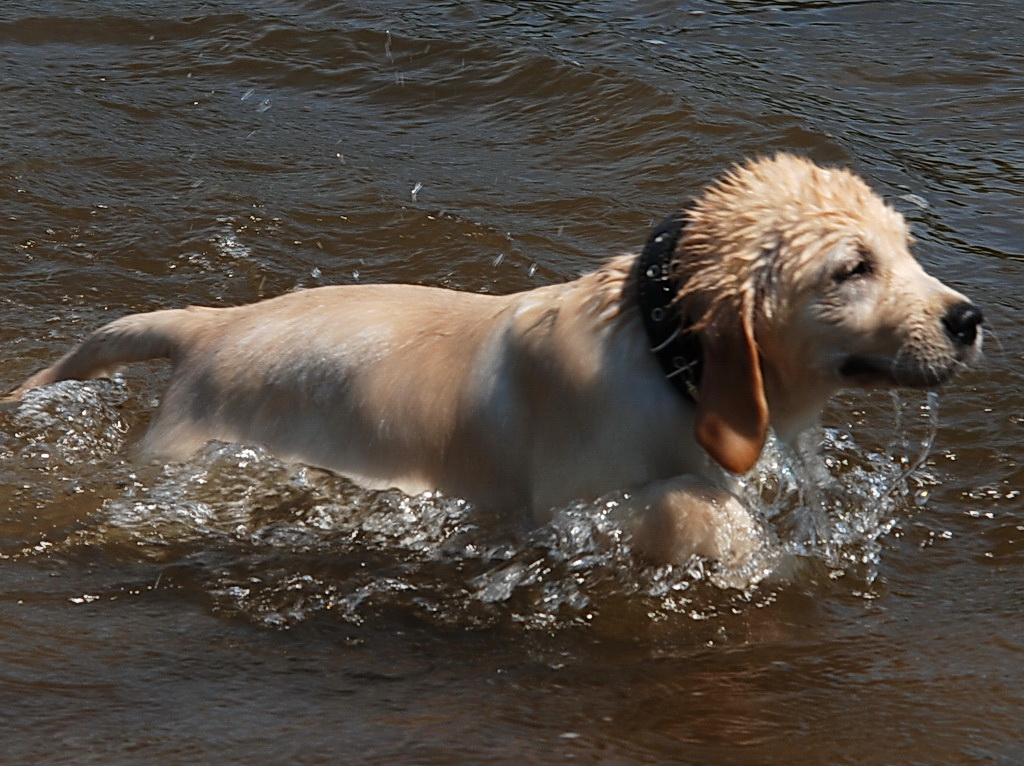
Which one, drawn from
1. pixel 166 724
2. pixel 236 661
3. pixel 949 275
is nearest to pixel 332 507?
pixel 236 661

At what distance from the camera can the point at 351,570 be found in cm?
480

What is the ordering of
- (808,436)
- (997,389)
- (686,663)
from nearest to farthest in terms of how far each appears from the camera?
1. (686,663)
2. (808,436)
3. (997,389)

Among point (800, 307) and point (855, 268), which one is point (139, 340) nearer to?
point (800, 307)

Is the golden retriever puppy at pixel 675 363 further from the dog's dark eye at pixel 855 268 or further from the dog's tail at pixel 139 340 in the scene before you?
the dog's tail at pixel 139 340

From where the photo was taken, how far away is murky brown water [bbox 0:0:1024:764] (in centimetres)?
376

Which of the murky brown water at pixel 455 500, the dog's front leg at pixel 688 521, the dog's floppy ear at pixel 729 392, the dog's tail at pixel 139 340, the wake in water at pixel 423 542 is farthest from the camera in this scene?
the dog's tail at pixel 139 340

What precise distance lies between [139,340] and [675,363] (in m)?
2.03

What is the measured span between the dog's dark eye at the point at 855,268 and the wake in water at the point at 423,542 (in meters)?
0.72

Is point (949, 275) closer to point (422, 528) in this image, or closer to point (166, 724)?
point (422, 528)

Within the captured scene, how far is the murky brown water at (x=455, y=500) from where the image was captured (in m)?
3.76

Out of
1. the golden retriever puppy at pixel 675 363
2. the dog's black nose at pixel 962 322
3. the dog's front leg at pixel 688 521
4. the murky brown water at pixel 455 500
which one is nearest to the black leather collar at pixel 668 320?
the golden retriever puppy at pixel 675 363

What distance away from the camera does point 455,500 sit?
188 inches

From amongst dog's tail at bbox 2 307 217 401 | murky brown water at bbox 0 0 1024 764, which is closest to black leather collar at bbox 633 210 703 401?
murky brown water at bbox 0 0 1024 764

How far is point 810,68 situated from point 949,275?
9.90ft
